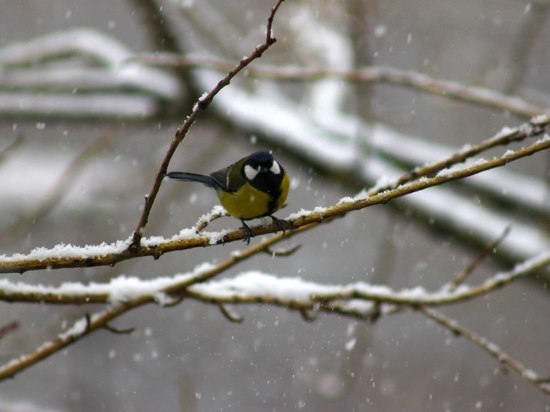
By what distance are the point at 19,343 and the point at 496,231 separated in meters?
2.65

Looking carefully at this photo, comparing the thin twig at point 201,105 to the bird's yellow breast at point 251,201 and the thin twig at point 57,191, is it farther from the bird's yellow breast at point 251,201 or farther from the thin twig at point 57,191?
the thin twig at point 57,191

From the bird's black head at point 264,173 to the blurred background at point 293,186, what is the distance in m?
0.39

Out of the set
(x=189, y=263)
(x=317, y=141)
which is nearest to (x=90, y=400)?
(x=189, y=263)

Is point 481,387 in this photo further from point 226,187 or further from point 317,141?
point 226,187

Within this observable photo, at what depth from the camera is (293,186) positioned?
10.1ft

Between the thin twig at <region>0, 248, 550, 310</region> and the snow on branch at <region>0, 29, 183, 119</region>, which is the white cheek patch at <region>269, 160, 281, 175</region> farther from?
the snow on branch at <region>0, 29, 183, 119</region>

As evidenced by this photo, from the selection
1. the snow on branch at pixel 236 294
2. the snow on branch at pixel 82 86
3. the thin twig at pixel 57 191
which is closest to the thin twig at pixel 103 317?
the snow on branch at pixel 236 294

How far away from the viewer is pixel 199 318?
11797 mm

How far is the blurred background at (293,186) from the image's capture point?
13.2ft

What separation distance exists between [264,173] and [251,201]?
89 mm

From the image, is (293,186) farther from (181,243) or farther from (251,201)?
(181,243)

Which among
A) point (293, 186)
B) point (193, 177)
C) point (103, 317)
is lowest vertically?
point (103, 317)

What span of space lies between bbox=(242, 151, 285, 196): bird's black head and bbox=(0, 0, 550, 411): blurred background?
0.39m

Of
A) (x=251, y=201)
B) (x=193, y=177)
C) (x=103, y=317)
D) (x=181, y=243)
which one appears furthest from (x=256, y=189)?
(x=181, y=243)
